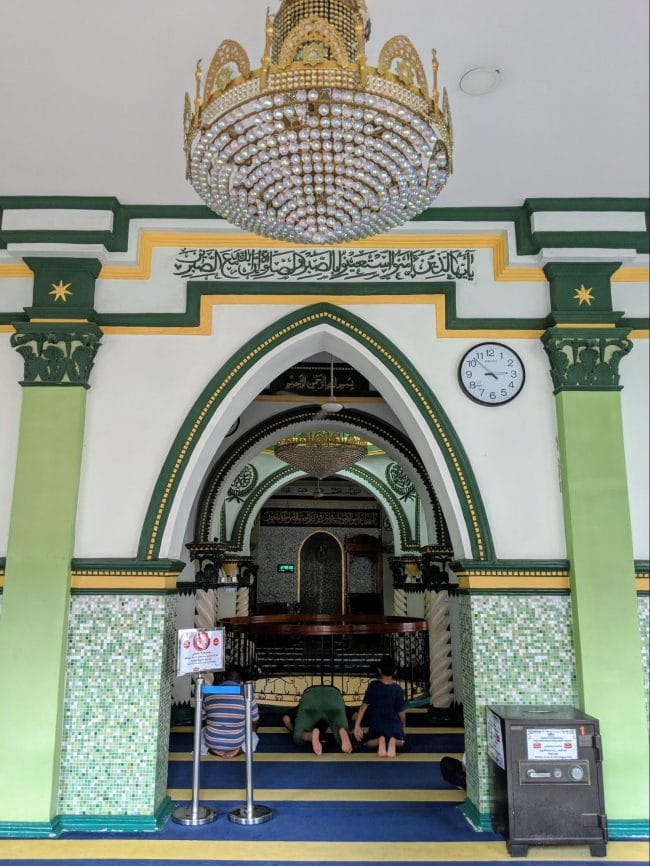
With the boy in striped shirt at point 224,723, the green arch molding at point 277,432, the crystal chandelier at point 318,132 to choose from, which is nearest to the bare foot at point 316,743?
the boy in striped shirt at point 224,723

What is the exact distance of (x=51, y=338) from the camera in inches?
151

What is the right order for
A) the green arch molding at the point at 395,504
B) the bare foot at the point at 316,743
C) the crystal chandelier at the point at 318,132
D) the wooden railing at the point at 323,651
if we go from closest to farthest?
the crystal chandelier at the point at 318,132 < the bare foot at the point at 316,743 < the wooden railing at the point at 323,651 < the green arch molding at the point at 395,504

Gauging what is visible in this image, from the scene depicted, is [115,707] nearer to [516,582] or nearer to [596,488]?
[516,582]

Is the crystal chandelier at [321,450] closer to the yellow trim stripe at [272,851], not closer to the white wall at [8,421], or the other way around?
the white wall at [8,421]

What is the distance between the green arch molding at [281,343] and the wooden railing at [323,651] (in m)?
2.36

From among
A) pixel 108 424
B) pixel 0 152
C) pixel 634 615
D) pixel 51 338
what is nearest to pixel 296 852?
pixel 634 615

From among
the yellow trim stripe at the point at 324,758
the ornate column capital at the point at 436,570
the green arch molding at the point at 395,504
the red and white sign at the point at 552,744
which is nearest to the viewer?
the red and white sign at the point at 552,744

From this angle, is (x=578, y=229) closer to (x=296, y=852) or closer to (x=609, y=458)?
(x=609, y=458)

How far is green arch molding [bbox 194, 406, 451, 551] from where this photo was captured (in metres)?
6.92

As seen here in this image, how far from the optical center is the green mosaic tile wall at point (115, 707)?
3.46 m

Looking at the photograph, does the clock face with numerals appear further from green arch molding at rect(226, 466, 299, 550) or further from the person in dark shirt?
green arch molding at rect(226, 466, 299, 550)

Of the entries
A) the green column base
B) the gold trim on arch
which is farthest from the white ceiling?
the gold trim on arch

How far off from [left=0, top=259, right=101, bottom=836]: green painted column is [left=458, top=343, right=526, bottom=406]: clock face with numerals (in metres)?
2.11

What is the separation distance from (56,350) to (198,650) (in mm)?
1824
